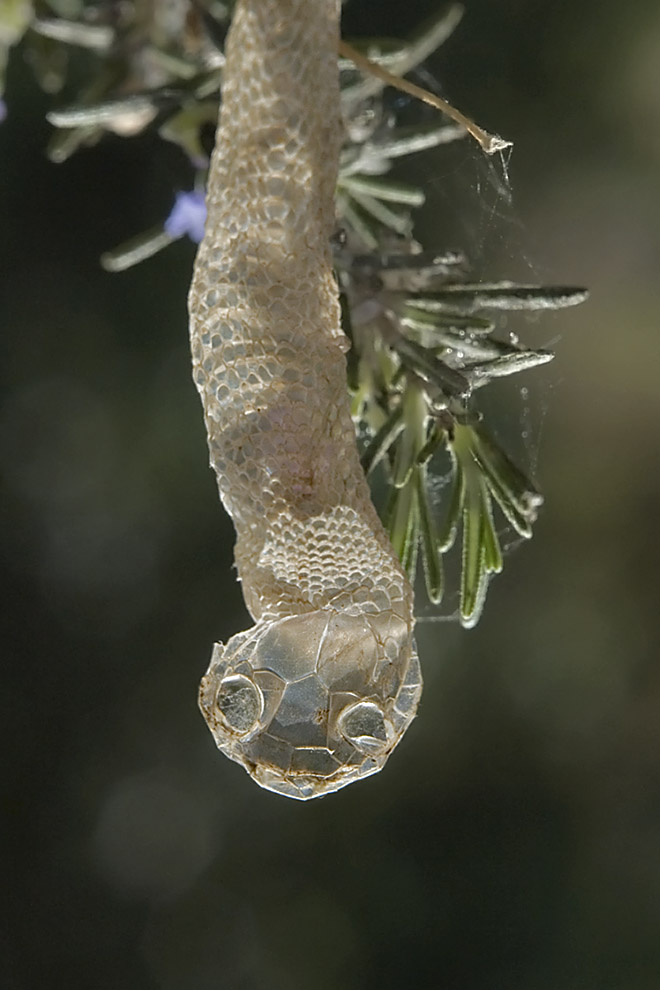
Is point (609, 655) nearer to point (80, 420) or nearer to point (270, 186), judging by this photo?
point (80, 420)

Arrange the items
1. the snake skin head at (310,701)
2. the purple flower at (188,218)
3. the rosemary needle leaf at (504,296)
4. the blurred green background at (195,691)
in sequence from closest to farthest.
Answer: the snake skin head at (310,701) < the rosemary needle leaf at (504,296) < the purple flower at (188,218) < the blurred green background at (195,691)

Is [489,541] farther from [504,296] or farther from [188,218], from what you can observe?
[188,218]

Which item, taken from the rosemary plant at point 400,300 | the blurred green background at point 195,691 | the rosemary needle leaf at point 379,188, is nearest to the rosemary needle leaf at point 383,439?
the rosemary plant at point 400,300

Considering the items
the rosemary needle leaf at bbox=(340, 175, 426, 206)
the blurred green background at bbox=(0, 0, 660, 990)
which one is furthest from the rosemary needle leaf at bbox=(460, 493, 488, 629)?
the blurred green background at bbox=(0, 0, 660, 990)

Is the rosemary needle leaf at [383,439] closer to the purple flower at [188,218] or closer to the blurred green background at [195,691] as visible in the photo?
the purple flower at [188,218]

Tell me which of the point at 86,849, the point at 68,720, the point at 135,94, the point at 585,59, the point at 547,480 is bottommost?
the point at 86,849

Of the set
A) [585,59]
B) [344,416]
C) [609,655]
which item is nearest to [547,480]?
[609,655]
